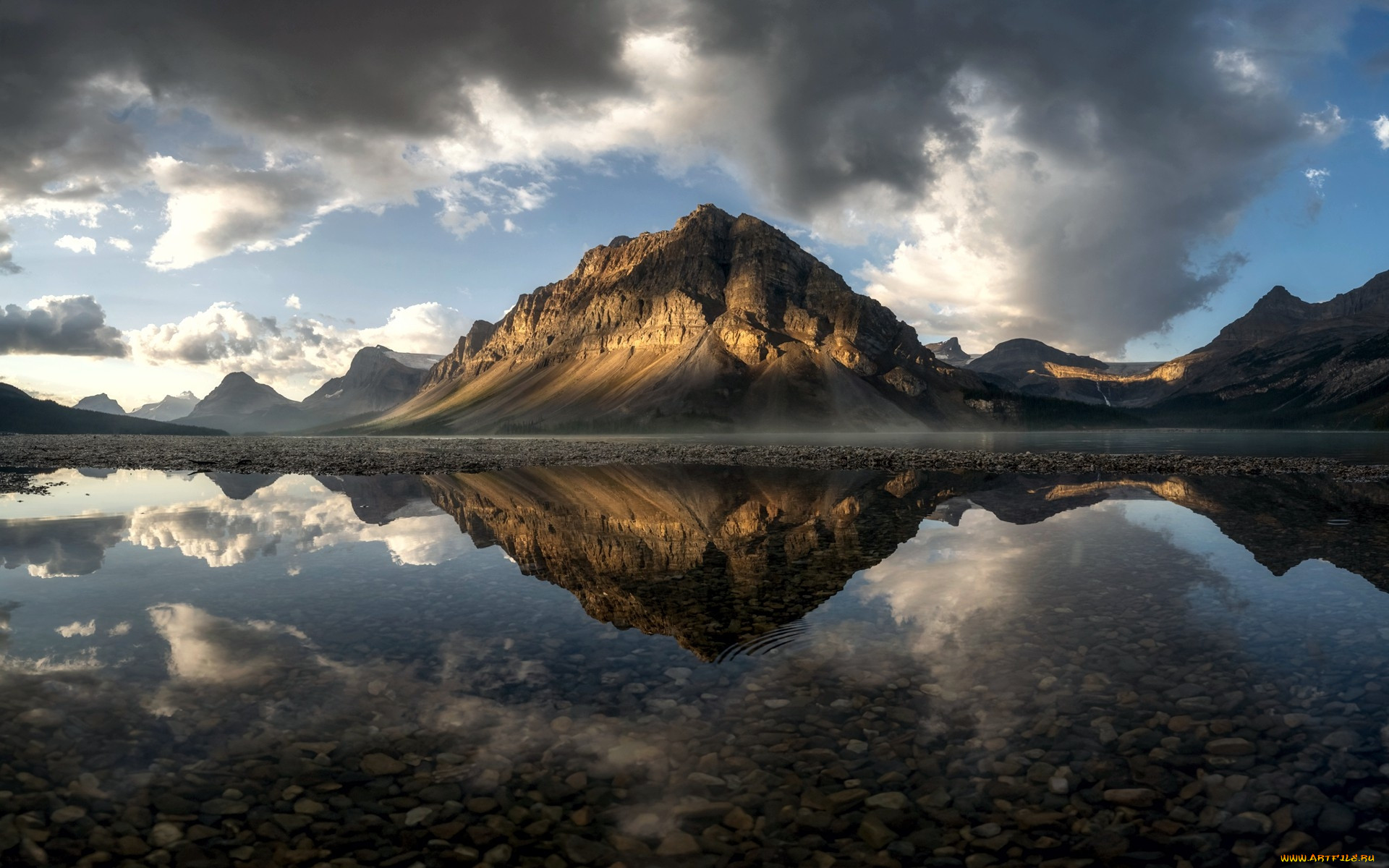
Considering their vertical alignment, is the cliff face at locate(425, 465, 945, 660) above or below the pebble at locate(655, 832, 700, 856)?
above

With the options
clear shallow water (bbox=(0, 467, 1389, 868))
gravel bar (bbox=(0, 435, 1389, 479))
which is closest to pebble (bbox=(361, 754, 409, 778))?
clear shallow water (bbox=(0, 467, 1389, 868))

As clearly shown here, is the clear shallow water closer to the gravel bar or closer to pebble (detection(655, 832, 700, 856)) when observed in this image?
pebble (detection(655, 832, 700, 856))

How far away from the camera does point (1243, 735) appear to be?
7559 millimetres

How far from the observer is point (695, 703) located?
8742 millimetres

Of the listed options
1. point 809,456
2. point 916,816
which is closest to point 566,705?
point 916,816

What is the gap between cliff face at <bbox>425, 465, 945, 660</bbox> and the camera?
1311cm

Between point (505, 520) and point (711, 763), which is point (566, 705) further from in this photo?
point (505, 520)

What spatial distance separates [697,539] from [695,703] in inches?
485

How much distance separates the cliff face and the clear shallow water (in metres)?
0.18

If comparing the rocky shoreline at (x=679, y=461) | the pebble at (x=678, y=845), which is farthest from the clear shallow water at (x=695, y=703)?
the rocky shoreline at (x=679, y=461)

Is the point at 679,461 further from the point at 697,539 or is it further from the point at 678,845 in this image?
the point at 678,845

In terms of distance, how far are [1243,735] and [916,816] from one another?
4390 mm

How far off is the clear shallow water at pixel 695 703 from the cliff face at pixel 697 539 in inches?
7.0

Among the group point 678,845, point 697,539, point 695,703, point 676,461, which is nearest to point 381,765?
point 678,845
